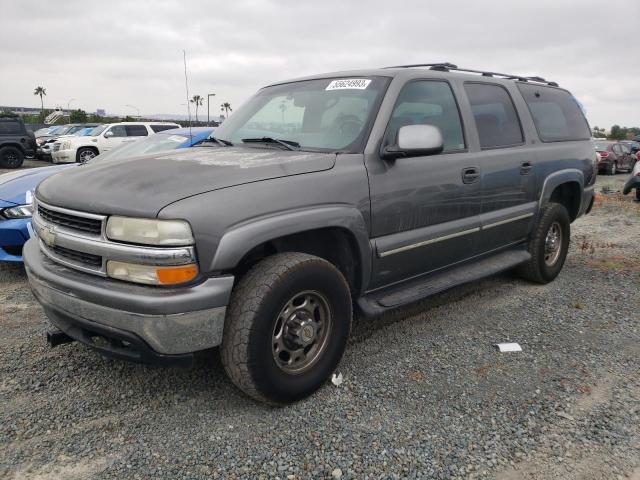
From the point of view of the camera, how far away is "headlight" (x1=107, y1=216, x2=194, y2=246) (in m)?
2.25

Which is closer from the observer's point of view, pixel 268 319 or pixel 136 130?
pixel 268 319

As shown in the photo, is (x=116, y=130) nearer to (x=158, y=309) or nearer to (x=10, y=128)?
(x=10, y=128)

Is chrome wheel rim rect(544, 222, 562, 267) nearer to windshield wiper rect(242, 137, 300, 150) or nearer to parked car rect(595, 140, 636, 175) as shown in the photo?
windshield wiper rect(242, 137, 300, 150)

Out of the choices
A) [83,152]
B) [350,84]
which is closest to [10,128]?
[83,152]

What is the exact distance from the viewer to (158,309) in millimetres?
2250

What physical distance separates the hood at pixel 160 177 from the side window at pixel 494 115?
154 centimetres

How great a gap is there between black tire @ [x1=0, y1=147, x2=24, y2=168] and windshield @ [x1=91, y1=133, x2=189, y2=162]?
13409 millimetres

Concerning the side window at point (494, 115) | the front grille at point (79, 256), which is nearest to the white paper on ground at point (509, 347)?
the side window at point (494, 115)

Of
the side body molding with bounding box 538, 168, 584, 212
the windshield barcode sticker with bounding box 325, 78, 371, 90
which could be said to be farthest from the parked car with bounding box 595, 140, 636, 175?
the windshield barcode sticker with bounding box 325, 78, 371, 90

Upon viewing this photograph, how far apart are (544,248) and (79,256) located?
3959 mm

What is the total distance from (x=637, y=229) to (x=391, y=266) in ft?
21.3

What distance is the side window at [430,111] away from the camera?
329 cm

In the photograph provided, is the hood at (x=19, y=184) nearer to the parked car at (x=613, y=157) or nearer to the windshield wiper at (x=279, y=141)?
the windshield wiper at (x=279, y=141)

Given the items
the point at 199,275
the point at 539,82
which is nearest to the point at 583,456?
the point at 199,275
